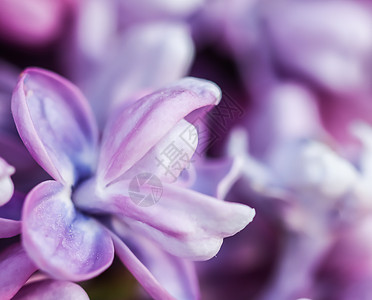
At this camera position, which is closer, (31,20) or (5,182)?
(5,182)

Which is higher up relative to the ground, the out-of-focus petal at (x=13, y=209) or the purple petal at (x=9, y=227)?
the purple petal at (x=9, y=227)

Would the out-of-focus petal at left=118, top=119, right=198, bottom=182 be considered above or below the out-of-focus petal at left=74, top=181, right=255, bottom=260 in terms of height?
above

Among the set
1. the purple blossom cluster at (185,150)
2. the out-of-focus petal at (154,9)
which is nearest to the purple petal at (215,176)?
the purple blossom cluster at (185,150)

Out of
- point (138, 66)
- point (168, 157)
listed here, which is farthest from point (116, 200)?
point (138, 66)

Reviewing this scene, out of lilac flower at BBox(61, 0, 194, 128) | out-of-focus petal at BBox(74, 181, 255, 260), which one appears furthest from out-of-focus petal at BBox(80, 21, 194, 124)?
out-of-focus petal at BBox(74, 181, 255, 260)

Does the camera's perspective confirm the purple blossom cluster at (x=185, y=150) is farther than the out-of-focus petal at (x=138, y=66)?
No

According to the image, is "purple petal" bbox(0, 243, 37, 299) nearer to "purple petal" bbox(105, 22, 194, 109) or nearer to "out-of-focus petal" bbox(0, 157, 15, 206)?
"out-of-focus petal" bbox(0, 157, 15, 206)

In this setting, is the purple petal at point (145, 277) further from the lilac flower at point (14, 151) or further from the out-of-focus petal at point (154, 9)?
the out-of-focus petal at point (154, 9)

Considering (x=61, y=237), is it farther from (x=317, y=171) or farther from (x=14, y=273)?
(x=317, y=171)
